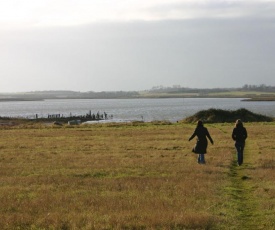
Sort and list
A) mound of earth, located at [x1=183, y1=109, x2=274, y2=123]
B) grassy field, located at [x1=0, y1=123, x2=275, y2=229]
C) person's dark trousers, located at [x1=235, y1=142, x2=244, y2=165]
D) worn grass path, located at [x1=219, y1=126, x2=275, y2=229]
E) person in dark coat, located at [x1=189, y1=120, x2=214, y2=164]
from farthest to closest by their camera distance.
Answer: mound of earth, located at [x1=183, y1=109, x2=274, y2=123] < person in dark coat, located at [x1=189, y1=120, x2=214, y2=164] < person's dark trousers, located at [x1=235, y1=142, x2=244, y2=165] < grassy field, located at [x1=0, y1=123, x2=275, y2=229] < worn grass path, located at [x1=219, y1=126, x2=275, y2=229]

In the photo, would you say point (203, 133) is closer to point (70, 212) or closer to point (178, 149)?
point (178, 149)

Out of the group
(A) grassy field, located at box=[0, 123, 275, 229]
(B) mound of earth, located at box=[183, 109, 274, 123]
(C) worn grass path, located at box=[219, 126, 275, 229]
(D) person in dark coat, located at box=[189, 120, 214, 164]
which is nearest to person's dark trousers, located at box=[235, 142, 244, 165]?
(C) worn grass path, located at box=[219, 126, 275, 229]

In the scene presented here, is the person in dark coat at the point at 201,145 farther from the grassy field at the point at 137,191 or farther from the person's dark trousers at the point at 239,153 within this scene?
the person's dark trousers at the point at 239,153

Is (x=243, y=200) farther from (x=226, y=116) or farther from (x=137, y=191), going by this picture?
(x=226, y=116)

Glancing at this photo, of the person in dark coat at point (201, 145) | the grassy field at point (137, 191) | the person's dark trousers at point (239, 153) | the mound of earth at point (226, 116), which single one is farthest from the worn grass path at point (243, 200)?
the mound of earth at point (226, 116)

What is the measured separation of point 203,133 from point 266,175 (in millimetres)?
4865

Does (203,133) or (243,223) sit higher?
(203,133)

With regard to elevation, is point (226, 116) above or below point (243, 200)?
below

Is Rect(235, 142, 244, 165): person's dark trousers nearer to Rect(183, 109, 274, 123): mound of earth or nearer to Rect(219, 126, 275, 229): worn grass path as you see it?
Rect(219, 126, 275, 229): worn grass path

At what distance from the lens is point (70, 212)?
11906 mm

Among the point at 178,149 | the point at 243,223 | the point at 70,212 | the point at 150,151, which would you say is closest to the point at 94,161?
the point at 150,151

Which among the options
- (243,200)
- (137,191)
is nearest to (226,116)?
(137,191)

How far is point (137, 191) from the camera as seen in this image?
14.5 metres

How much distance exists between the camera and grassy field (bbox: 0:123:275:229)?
11.0 metres
